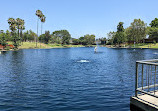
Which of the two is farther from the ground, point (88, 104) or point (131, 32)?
point (131, 32)

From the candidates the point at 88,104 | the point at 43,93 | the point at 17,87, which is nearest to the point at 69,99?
the point at 88,104

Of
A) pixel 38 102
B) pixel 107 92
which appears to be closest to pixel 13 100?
pixel 38 102

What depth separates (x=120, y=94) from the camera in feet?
52.2

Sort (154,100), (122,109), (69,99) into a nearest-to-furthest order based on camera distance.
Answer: (154,100) < (122,109) < (69,99)

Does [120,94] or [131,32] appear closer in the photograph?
[120,94]

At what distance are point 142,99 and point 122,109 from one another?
234cm

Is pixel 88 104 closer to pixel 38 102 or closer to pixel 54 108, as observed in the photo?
pixel 54 108

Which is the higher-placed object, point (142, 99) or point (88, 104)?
point (142, 99)

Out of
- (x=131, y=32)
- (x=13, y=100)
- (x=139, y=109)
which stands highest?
(x=131, y=32)

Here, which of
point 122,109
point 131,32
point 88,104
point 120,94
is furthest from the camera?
point 131,32

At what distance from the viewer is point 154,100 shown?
9.94 m

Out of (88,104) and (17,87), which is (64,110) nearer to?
(88,104)

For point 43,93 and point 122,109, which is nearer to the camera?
point 122,109

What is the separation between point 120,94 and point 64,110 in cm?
628
